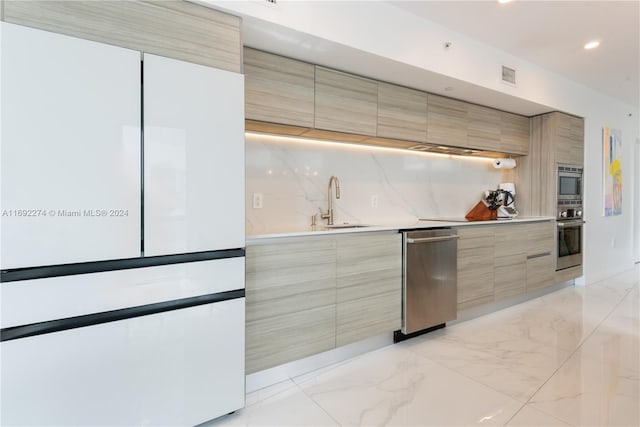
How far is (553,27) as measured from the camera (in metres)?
2.65

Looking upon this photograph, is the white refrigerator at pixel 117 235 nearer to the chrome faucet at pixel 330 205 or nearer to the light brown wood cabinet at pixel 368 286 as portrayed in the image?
the light brown wood cabinet at pixel 368 286

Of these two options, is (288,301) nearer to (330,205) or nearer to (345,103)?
(330,205)

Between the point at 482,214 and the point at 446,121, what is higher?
the point at 446,121

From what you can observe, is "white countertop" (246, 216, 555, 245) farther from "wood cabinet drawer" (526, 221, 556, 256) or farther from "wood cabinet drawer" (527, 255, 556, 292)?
"wood cabinet drawer" (527, 255, 556, 292)

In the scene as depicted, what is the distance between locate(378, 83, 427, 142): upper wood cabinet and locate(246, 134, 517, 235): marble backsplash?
352mm

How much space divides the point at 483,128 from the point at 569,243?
1.89m

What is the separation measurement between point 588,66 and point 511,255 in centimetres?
219

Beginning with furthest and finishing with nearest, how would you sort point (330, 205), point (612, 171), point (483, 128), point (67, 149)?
point (612, 171) → point (483, 128) → point (330, 205) → point (67, 149)

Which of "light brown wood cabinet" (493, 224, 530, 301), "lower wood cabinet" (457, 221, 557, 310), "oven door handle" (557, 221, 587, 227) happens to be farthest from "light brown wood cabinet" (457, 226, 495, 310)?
"oven door handle" (557, 221, 587, 227)

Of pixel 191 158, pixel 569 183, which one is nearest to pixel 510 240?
pixel 569 183

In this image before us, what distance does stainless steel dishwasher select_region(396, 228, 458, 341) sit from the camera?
2.45 metres

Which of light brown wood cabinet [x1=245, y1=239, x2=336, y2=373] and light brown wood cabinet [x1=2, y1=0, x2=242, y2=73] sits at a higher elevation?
light brown wood cabinet [x1=2, y1=0, x2=242, y2=73]

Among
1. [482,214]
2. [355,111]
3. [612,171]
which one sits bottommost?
[482,214]

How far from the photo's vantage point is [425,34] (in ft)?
8.18
